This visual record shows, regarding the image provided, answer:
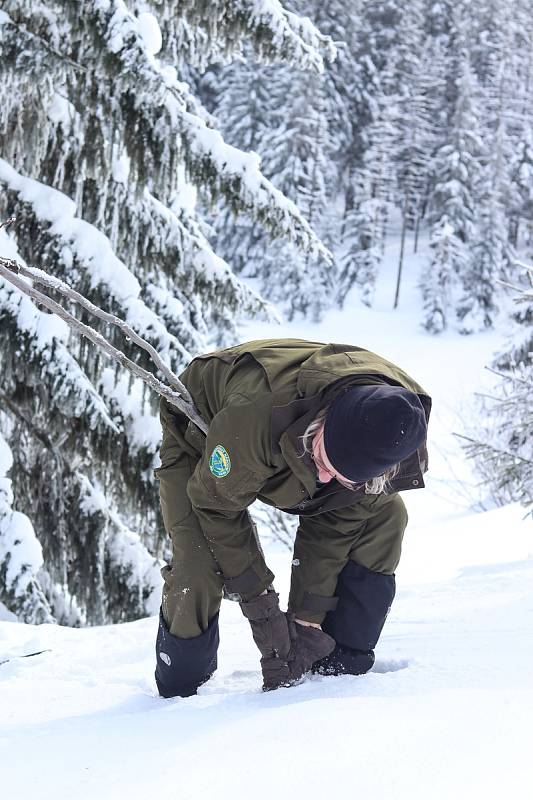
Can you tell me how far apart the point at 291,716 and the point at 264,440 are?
2.57 ft

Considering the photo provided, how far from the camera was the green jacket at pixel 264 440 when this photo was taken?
92.0 inches

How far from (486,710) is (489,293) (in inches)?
1605

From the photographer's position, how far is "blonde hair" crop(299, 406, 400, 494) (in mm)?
2287

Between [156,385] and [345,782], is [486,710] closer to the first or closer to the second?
[345,782]

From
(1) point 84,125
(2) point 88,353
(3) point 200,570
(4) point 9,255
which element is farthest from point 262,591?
(1) point 84,125

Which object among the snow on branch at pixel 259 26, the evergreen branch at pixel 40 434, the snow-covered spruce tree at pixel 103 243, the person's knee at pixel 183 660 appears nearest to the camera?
the person's knee at pixel 183 660

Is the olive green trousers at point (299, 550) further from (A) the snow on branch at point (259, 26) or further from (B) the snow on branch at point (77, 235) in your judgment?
(A) the snow on branch at point (259, 26)

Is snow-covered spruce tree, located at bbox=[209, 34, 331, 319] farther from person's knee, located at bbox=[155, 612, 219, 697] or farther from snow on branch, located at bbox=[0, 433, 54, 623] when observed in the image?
person's knee, located at bbox=[155, 612, 219, 697]

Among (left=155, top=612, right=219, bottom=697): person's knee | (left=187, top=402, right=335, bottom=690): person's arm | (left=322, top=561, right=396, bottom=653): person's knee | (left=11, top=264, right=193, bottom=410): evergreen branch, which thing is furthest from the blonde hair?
(left=155, top=612, right=219, bottom=697): person's knee

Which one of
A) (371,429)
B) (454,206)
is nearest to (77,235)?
(371,429)

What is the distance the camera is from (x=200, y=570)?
2709 millimetres

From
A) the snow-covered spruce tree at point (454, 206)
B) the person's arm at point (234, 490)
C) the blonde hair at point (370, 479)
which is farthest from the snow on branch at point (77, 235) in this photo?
the snow-covered spruce tree at point (454, 206)

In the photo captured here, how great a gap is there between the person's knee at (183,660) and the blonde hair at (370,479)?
2.73 ft

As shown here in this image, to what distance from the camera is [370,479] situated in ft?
7.63
